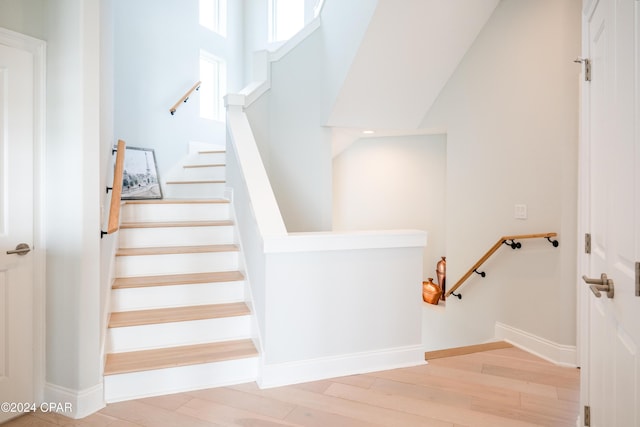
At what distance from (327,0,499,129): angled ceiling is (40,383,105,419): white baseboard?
9.93 feet

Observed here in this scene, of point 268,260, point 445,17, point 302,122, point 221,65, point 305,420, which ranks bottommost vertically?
point 305,420

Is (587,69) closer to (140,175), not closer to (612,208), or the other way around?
(612,208)

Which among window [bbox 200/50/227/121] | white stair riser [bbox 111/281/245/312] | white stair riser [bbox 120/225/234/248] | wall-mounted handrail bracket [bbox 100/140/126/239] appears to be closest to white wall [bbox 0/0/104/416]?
wall-mounted handrail bracket [bbox 100/140/126/239]

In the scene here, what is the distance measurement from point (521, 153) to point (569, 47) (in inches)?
31.7

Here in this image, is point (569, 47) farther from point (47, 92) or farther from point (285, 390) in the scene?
Answer: point (47, 92)

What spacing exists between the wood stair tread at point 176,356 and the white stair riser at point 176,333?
1.5 inches

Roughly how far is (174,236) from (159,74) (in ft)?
8.14

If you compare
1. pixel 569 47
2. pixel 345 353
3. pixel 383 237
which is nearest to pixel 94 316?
pixel 345 353

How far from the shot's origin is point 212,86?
246 inches

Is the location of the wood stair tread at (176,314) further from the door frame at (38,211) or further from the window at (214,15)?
the window at (214,15)

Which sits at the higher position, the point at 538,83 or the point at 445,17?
the point at 445,17

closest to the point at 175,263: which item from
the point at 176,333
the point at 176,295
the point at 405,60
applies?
the point at 176,295

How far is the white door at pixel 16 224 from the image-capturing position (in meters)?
2.08

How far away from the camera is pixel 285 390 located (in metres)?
2.40
